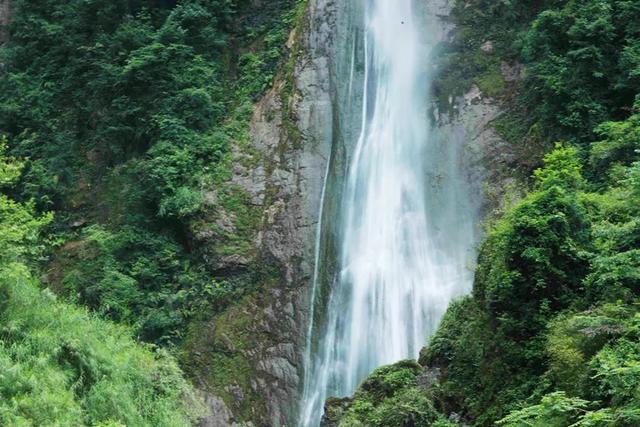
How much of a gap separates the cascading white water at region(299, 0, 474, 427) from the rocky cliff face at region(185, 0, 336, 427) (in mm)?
677

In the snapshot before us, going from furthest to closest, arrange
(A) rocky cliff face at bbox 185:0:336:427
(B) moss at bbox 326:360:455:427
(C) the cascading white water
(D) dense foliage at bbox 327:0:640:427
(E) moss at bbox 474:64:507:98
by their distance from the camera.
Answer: (E) moss at bbox 474:64:507:98 → (A) rocky cliff face at bbox 185:0:336:427 → (C) the cascading white water → (B) moss at bbox 326:360:455:427 → (D) dense foliage at bbox 327:0:640:427

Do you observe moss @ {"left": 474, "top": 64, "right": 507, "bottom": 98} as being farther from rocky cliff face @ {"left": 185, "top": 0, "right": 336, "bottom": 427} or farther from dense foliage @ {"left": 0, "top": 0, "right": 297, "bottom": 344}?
dense foliage @ {"left": 0, "top": 0, "right": 297, "bottom": 344}

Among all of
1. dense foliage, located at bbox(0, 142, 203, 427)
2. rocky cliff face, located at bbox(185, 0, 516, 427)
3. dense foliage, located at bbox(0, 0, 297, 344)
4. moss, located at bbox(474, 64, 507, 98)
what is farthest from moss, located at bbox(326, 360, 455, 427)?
moss, located at bbox(474, 64, 507, 98)

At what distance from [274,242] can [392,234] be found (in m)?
3.00

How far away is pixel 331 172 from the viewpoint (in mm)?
18297

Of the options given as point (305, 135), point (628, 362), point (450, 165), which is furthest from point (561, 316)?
point (305, 135)

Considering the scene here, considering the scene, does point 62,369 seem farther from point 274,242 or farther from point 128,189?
point 128,189

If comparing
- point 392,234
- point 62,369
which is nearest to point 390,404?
point 62,369

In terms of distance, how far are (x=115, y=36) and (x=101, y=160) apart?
Result: 3.74m

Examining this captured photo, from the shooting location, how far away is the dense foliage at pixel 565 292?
7.45 m

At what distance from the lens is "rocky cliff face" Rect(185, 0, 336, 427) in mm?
15984

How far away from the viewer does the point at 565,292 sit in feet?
30.5

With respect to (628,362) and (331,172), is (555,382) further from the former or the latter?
(331,172)

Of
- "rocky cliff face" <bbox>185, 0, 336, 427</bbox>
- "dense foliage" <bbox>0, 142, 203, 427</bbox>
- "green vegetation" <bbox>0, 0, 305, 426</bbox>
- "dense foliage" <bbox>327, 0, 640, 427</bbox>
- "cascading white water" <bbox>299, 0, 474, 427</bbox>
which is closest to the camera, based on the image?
"dense foliage" <bbox>327, 0, 640, 427</bbox>
